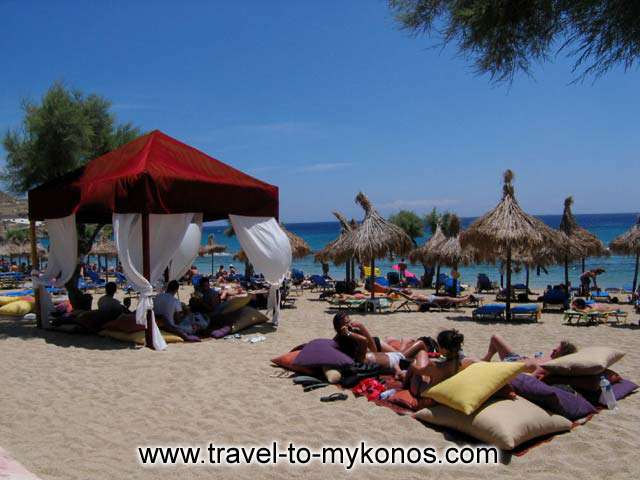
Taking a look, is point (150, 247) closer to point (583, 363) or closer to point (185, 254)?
point (185, 254)

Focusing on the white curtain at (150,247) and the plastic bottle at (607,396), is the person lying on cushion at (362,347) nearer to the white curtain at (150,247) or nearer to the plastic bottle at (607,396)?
the plastic bottle at (607,396)

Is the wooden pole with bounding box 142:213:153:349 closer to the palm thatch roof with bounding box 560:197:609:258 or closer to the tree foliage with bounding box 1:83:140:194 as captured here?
the tree foliage with bounding box 1:83:140:194

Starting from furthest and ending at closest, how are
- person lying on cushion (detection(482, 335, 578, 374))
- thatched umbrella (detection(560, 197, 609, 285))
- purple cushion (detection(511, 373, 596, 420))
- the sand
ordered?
thatched umbrella (detection(560, 197, 609, 285)), person lying on cushion (detection(482, 335, 578, 374)), purple cushion (detection(511, 373, 596, 420)), the sand

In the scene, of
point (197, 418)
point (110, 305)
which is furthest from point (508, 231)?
point (197, 418)

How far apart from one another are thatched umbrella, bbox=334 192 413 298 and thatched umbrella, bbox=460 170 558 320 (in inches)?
74.8

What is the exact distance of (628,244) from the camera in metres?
15.9

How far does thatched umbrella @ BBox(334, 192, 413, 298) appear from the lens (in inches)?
521

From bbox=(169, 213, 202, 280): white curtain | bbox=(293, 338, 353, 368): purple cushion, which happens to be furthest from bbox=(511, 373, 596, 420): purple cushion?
bbox=(169, 213, 202, 280): white curtain

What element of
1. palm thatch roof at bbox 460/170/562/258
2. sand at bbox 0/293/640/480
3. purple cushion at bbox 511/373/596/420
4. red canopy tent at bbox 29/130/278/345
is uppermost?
red canopy tent at bbox 29/130/278/345

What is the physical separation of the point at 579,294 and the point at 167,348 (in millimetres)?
14707

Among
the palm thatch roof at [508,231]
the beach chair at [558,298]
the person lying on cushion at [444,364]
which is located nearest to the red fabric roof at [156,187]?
the palm thatch roof at [508,231]

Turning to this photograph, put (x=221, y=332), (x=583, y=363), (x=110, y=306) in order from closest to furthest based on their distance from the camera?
(x=583, y=363), (x=221, y=332), (x=110, y=306)

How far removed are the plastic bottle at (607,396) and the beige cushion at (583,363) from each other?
124 millimetres

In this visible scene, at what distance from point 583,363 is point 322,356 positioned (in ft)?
9.17
